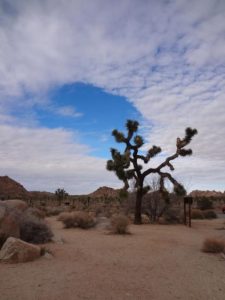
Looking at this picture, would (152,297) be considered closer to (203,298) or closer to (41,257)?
(203,298)

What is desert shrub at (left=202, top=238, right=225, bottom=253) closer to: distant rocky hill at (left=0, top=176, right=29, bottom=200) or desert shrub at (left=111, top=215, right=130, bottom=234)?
desert shrub at (left=111, top=215, right=130, bottom=234)

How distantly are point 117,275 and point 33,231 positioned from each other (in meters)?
6.41

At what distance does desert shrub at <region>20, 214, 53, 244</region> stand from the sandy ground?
0.72 m

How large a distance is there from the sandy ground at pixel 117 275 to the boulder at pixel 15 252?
316mm

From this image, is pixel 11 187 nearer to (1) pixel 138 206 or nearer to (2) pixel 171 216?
(2) pixel 171 216

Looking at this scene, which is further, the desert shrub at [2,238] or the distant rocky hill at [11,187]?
the distant rocky hill at [11,187]

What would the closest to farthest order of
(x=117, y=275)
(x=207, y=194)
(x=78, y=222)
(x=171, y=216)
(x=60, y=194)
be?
(x=117, y=275) → (x=78, y=222) → (x=171, y=216) → (x=60, y=194) → (x=207, y=194)

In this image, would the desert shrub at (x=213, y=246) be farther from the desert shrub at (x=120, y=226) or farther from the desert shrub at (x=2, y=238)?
the desert shrub at (x=2, y=238)

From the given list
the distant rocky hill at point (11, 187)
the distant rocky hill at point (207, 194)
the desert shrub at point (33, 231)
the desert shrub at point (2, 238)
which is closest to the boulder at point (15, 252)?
the desert shrub at point (2, 238)

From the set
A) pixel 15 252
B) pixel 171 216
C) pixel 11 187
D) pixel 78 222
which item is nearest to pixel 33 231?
pixel 15 252

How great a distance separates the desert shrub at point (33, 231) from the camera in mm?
14500

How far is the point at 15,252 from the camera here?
34.5ft

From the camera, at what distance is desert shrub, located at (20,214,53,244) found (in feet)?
47.6

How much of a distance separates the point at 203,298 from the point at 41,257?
210 inches
